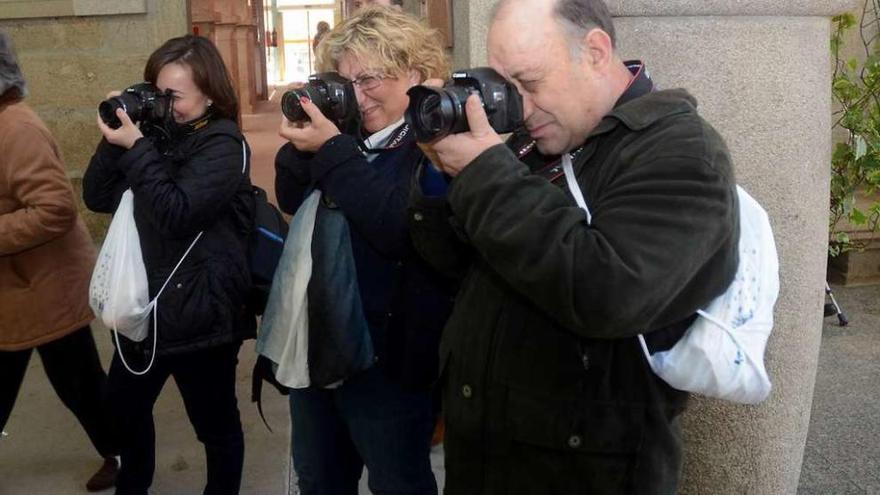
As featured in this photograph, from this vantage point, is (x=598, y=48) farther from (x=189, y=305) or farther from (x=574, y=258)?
(x=189, y=305)

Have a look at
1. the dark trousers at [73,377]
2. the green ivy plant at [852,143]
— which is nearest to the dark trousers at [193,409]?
the dark trousers at [73,377]

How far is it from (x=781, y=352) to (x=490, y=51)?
3.69 feet

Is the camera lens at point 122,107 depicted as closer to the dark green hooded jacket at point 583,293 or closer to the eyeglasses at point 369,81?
the eyeglasses at point 369,81

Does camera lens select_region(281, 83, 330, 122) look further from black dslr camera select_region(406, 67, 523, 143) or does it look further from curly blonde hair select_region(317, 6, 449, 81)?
black dslr camera select_region(406, 67, 523, 143)

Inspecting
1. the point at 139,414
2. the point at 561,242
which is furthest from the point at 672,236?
the point at 139,414

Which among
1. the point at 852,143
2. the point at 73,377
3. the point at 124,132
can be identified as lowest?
the point at 73,377

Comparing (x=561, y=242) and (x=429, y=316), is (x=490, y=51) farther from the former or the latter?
(x=429, y=316)

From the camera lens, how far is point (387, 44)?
2328mm

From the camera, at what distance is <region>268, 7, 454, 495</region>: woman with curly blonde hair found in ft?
7.35

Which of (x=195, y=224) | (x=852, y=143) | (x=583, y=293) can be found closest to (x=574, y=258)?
(x=583, y=293)

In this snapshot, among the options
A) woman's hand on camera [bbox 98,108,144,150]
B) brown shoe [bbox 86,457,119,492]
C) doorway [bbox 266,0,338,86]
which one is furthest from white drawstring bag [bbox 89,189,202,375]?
doorway [bbox 266,0,338,86]

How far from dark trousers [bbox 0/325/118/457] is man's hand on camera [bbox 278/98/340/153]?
58.0 inches

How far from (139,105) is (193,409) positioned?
91cm

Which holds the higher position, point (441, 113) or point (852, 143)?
point (441, 113)
